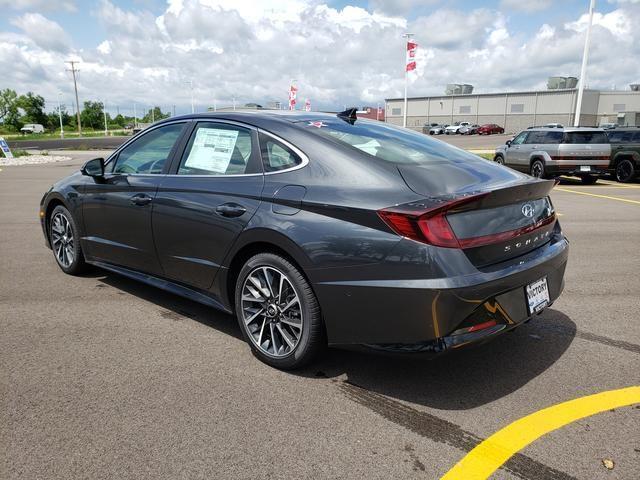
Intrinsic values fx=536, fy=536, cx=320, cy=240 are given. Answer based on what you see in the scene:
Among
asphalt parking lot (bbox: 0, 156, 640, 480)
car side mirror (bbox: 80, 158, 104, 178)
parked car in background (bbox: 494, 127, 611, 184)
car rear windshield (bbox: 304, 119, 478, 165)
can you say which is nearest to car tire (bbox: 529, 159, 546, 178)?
parked car in background (bbox: 494, 127, 611, 184)

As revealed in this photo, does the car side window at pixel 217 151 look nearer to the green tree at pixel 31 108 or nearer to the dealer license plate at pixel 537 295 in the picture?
the dealer license plate at pixel 537 295

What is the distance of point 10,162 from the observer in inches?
964

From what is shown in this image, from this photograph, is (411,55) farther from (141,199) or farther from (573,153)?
(141,199)

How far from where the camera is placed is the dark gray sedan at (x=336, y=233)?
278cm

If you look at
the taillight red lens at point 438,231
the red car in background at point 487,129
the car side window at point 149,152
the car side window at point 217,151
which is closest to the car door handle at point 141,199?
the car side window at point 149,152

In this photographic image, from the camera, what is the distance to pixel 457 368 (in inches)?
136

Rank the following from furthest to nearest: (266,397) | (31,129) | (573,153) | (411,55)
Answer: (31,129) → (411,55) → (573,153) → (266,397)

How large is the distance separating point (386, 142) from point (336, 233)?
98cm

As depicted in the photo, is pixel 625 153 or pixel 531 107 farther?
pixel 531 107

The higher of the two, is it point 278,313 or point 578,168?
point 278,313

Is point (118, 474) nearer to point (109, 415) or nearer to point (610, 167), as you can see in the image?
point (109, 415)

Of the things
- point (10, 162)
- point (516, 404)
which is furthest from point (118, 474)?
point (10, 162)

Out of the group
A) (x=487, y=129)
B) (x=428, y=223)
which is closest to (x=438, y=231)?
(x=428, y=223)

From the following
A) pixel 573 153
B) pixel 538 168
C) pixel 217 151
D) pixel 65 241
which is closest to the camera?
pixel 217 151
